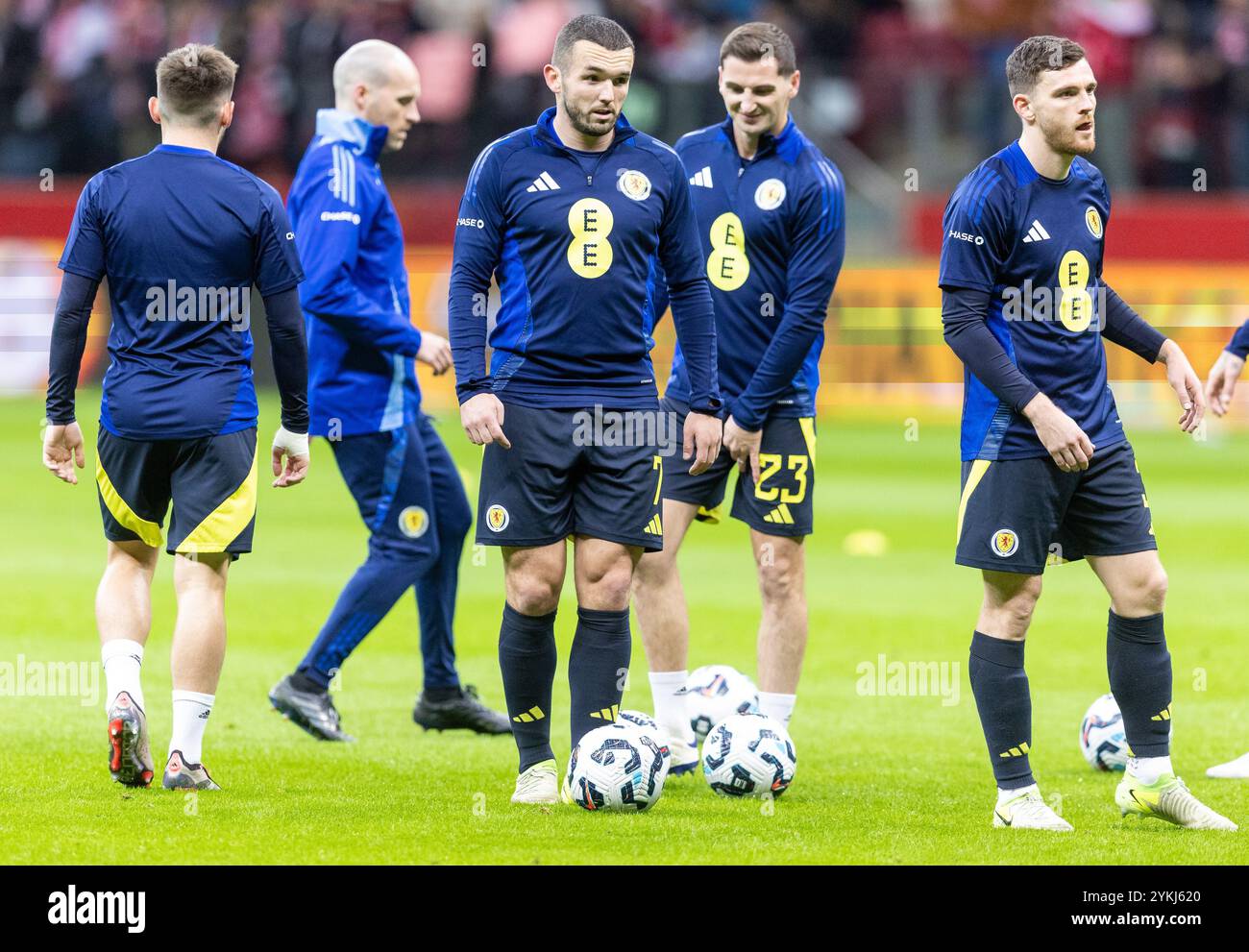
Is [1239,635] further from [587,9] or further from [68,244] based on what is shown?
[587,9]

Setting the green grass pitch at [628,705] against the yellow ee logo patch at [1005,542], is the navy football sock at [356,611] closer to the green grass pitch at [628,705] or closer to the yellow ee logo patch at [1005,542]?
the green grass pitch at [628,705]

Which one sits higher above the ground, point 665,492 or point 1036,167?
point 1036,167

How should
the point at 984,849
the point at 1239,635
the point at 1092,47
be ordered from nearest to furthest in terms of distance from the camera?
the point at 984,849
the point at 1239,635
the point at 1092,47

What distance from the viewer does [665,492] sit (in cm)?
761

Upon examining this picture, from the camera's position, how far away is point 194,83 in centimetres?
648

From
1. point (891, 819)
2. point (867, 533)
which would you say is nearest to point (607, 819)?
point (891, 819)

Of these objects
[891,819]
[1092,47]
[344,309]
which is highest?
[1092,47]

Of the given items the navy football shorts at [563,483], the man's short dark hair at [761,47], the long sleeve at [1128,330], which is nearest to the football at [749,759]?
the navy football shorts at [563,483]

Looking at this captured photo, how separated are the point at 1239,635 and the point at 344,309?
5.27m

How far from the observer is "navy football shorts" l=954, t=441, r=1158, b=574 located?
20.2 feet

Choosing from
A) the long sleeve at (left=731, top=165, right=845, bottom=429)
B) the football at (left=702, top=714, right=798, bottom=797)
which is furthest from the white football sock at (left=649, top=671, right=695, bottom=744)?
the long sleeve at (left=731, top=165, right=845, bottom=429)

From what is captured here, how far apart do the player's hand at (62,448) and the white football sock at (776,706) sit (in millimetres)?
2671

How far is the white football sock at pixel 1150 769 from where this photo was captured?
628 cm

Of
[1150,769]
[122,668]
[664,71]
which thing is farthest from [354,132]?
[664,71]
